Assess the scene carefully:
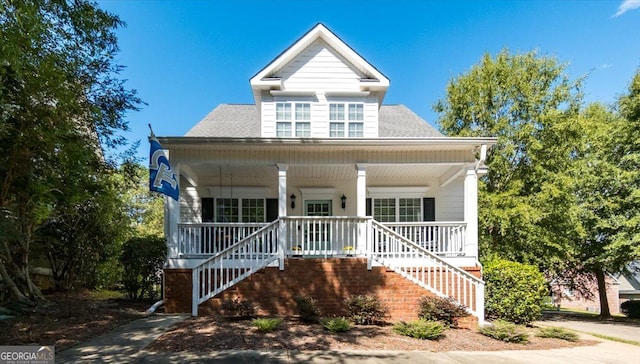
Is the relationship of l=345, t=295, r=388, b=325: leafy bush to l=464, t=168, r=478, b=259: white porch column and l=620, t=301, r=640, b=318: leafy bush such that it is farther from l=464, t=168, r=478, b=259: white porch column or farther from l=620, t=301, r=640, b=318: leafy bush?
l=620, t=301, r=640, b=318: leafy bush

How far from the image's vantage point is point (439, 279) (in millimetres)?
8375

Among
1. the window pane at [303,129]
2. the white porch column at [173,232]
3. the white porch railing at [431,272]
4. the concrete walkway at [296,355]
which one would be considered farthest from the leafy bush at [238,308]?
the window pane at [303,129]

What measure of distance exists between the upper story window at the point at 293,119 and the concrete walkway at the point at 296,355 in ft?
22.3

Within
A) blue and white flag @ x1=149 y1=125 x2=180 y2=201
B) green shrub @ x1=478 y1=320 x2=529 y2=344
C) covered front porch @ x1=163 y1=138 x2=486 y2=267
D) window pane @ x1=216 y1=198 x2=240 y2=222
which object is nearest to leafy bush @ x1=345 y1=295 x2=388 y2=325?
covered front porch @ x1=163 y1=138 x2=486 y2=267

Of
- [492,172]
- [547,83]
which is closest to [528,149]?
[492,172]

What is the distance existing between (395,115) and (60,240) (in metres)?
12.4

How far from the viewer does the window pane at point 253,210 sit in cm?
1216

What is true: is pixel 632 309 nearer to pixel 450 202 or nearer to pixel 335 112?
pixel 450 202

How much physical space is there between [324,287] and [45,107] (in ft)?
23.2

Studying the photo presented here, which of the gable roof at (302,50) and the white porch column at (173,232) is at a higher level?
the gable roof at (302,50)

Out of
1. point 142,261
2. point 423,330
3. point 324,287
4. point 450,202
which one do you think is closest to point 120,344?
point 142,261

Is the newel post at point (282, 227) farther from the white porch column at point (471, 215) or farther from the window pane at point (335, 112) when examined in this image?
the white porch column at point (471, 215)

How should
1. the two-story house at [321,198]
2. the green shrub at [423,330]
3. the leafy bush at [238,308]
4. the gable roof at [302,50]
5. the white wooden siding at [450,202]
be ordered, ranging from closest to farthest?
the green shrub at [423,330] < the leafy bush at [238,308] < the two-story house at [321,198] < the gable roof at [302,50] < the white wooden siding at [450,202]

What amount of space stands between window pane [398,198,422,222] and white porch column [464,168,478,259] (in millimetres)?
2960
